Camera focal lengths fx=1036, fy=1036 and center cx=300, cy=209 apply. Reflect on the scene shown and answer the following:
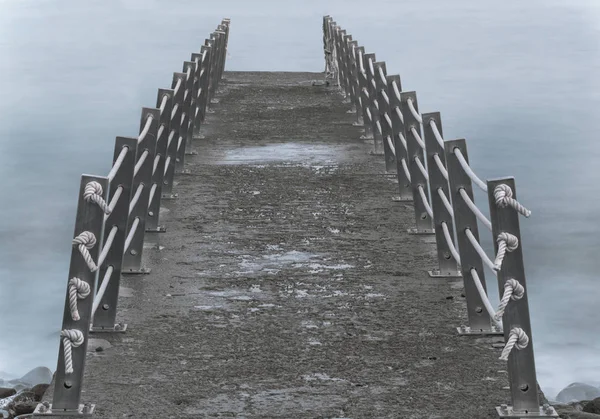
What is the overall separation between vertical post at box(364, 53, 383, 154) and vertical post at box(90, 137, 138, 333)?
617 centimetres

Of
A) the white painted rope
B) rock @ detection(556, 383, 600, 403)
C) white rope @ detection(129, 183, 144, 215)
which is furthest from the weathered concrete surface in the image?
rock @ detection(556, 383, 600, 403)

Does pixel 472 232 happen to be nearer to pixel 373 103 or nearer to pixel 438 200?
pixel 438 200

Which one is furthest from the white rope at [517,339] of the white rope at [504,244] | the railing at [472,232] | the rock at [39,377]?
the rock at [39,377]

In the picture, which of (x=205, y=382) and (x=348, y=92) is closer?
(x=205, y=382)

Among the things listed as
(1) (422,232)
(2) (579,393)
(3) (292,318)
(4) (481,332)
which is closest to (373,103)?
(1) (422,232)

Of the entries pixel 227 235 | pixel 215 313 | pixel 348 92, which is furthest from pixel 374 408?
pixel 348 92

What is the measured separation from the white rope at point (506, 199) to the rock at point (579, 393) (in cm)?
5623

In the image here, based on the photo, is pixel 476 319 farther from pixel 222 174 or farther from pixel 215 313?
pixel 222 174

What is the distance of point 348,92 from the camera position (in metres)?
17.4

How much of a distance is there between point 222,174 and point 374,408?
6.11 meters

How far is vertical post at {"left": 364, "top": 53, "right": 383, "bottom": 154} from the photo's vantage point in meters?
12.2

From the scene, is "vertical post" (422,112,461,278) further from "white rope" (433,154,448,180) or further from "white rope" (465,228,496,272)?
"white rope" (465,228,496,272)

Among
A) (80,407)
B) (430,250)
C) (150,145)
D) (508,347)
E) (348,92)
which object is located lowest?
(80,407)

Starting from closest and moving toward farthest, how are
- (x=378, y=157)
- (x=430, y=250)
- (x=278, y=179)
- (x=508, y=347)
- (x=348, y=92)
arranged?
1. (x=508, y=347)
2. (x=430, y=250)
3. (x=278, y=179)
4. (x=378, y=157)
5. (x=348, y=92)
